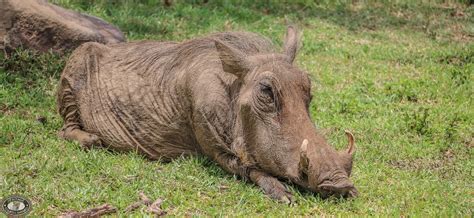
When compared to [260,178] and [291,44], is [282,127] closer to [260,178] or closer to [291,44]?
[260,178]

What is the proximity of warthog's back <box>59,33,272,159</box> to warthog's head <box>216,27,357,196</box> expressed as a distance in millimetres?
390

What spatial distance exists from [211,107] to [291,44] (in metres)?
0.83

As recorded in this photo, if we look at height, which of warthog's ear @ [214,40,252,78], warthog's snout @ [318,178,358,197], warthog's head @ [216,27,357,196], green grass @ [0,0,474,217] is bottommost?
green grass @ [0,0,474,217]

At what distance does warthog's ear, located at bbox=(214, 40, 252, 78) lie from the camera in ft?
19.2

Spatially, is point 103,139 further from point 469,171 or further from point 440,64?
point 440,64

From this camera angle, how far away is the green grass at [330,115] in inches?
211

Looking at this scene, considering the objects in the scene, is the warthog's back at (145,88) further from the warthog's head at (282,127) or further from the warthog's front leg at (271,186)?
the warthog's front leg at (271,186)

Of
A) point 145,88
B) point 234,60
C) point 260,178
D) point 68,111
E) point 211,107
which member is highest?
point 234,60

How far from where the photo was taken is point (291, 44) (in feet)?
20.3

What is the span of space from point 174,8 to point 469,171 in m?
5.95

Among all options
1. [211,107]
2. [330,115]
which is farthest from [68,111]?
[330,115]


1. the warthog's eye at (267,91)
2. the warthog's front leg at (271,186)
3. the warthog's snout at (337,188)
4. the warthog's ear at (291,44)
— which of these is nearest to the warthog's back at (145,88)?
the warthog's ear at (291,44)

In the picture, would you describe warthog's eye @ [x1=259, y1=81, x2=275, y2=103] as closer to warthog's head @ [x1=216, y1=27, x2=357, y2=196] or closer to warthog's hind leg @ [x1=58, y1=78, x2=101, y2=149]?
warthog's head @ [x1=216, y1=27, x2=357, y2=196]

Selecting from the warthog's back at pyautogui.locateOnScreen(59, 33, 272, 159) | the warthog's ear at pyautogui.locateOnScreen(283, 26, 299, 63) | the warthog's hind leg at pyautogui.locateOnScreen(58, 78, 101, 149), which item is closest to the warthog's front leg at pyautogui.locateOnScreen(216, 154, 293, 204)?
the warthog's back at pyautogui.locateOnScreen(59, 33, 272, 159)
